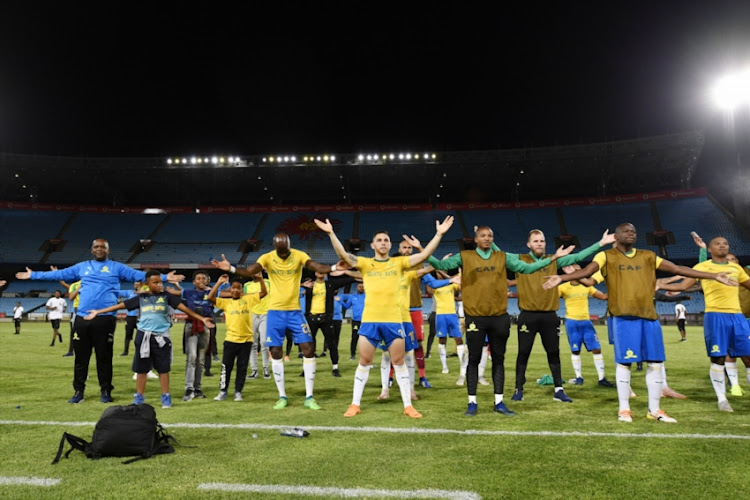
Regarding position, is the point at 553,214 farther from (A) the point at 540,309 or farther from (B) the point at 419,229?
(A) the point at 540,309

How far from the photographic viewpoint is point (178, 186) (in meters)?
51.5

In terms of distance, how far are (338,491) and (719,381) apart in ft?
20.4

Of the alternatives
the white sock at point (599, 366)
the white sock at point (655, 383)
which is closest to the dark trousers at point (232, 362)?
the white sock at point (655, 383)

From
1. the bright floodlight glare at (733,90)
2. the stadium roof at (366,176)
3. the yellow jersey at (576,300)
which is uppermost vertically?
the bright floodlight glare at (733,90)

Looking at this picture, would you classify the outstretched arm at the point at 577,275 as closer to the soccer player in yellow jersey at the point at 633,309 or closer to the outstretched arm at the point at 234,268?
the soccer player in yellow jersey at the point at 633,309

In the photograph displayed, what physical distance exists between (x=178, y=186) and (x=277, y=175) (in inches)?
471

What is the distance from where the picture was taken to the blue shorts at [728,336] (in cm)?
693

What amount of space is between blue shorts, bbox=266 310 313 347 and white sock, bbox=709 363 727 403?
6014mm

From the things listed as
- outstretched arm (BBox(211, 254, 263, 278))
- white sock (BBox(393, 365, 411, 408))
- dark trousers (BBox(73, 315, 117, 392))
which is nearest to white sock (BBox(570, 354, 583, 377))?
white sock (BBox(393, 365, 411, 408))

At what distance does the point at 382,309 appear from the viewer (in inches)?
259

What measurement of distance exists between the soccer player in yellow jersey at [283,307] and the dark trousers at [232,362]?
95 cm

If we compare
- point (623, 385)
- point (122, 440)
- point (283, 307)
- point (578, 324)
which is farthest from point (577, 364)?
point (122, 440)

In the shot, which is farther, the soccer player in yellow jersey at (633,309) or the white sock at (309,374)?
the white sock at (309,374)

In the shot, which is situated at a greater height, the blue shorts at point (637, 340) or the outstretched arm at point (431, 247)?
the outstretched arm at point (431, 247)
